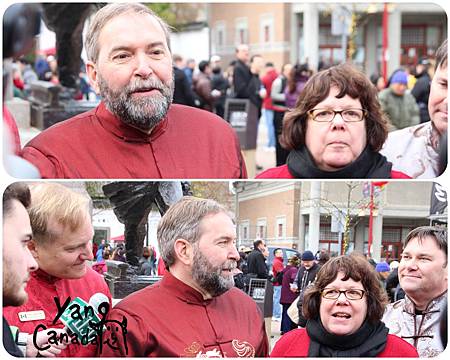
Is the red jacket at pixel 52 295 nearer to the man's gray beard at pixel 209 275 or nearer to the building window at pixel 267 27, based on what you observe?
the man's gray beard at pixel 209 275

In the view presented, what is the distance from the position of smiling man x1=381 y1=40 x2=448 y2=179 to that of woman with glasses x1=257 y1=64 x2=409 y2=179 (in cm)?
12

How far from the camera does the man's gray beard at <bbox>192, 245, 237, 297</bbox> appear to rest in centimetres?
Answer: 218

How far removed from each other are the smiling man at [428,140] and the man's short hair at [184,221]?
54cm

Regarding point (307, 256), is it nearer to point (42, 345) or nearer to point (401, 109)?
point (42, 345)

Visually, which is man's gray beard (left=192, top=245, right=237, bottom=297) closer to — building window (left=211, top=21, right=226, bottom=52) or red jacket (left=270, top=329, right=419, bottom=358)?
red jacket (left=270, top=329, right=419, bottom=358)

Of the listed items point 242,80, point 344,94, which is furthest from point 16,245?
point 242,80

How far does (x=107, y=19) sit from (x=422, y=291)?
0.97 meters

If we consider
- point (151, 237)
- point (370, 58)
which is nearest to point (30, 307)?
point (151, 237)

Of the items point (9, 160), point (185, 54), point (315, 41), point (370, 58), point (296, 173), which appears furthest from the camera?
point (370, 58)

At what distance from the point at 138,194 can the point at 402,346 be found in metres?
0.71

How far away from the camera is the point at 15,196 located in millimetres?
2080

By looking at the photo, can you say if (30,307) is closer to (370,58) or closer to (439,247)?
(439,247)

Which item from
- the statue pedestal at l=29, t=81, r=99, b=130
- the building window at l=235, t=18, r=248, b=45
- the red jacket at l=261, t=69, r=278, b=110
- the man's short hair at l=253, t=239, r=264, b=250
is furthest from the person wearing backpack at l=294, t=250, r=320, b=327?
the building window at l=235, t=18, r=248, b=45

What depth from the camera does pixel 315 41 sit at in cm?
1947
